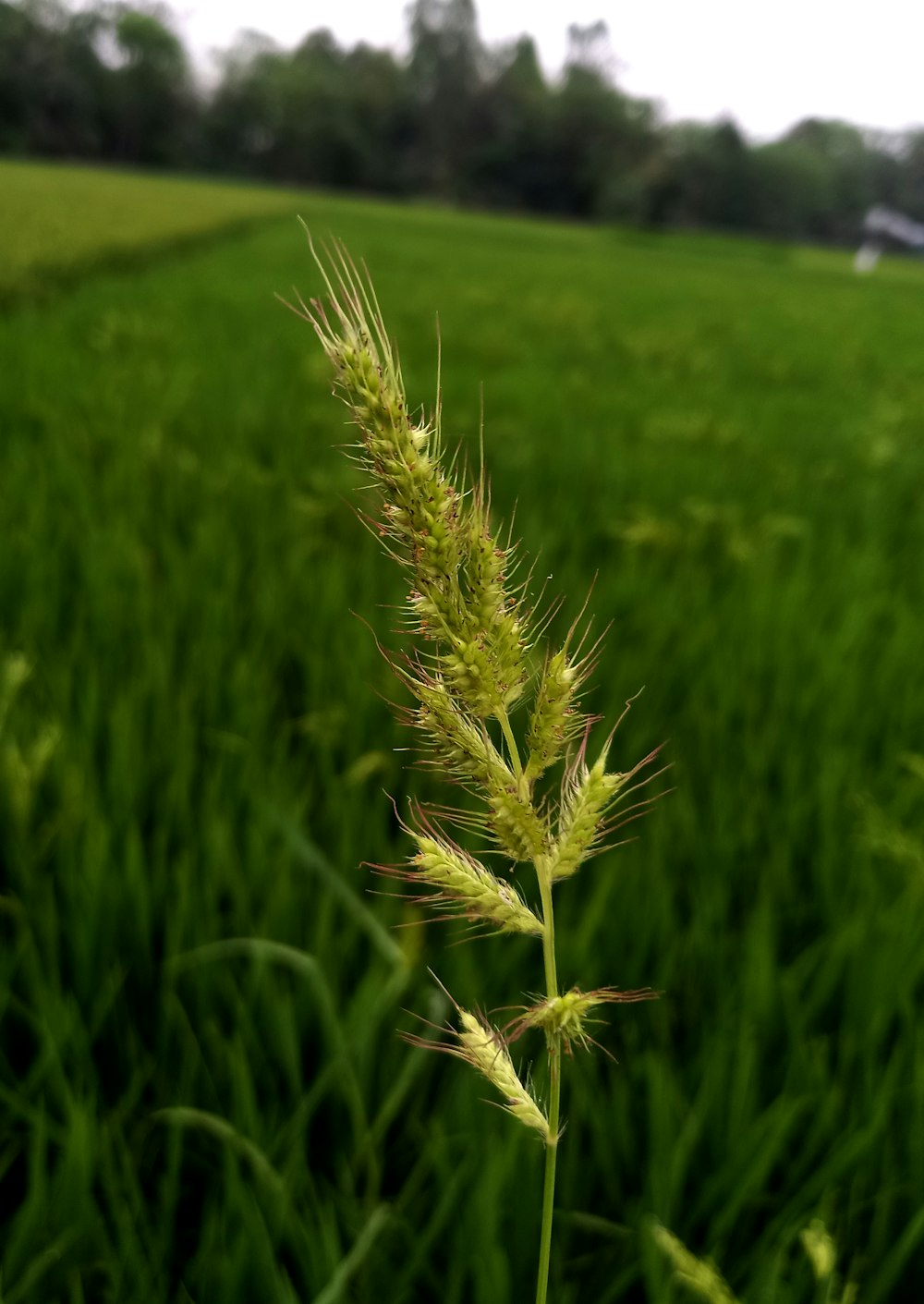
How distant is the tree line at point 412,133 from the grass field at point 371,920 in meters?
69.7

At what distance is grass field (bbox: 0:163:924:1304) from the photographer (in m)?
0.93

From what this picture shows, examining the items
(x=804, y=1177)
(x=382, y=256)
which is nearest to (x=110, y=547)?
(x=804, y=1177)

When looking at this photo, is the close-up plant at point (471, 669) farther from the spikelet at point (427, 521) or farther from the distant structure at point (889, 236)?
the distant structure at point (889, 236)

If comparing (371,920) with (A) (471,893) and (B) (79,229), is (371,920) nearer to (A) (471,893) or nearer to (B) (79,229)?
(A) (471,893)

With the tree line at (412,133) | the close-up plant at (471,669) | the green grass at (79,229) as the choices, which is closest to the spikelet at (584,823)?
the close-up plant at (471,669)

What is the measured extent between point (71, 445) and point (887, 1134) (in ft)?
10.6

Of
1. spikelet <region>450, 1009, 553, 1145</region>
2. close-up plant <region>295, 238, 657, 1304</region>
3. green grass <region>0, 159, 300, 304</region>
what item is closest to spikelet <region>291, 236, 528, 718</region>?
close-up plant <region>295, 238, 657, 1304</region>

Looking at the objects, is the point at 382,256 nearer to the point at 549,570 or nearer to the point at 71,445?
the point at 71,445

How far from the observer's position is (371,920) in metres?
1.27

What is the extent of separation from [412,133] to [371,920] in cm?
9580

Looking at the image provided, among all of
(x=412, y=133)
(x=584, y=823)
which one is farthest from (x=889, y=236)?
(x=584, y=823)

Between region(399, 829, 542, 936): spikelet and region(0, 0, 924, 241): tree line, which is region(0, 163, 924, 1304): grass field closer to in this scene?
region(399, 829, 542, 936): spikelet

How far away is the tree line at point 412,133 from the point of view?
68000mm

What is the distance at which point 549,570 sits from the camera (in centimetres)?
256
